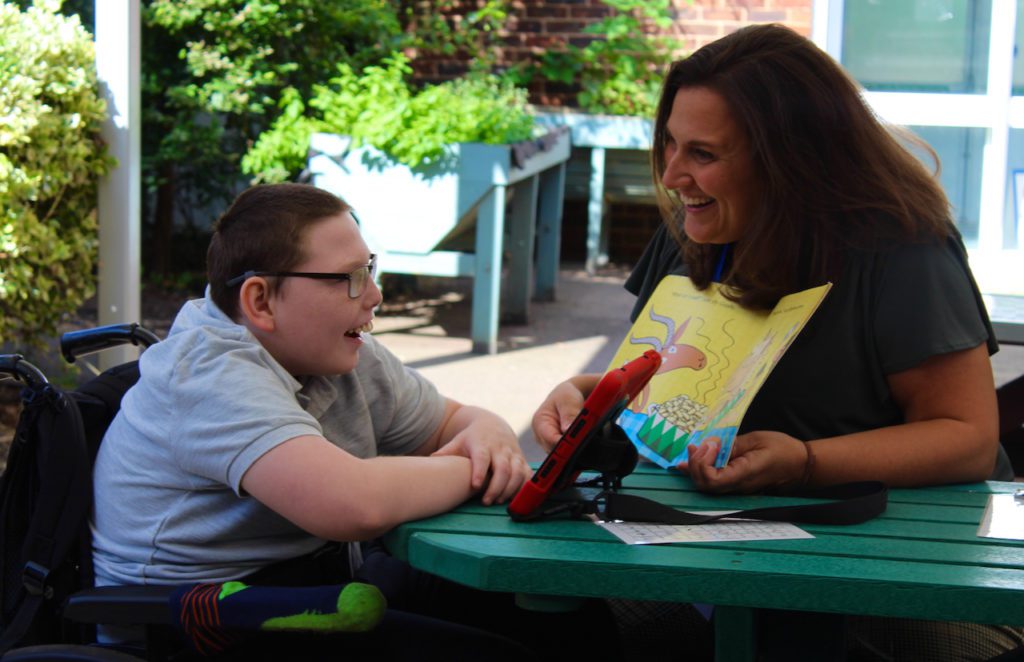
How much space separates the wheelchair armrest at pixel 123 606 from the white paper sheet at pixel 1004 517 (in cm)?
109

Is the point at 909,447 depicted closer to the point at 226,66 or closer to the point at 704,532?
the point at 704,532

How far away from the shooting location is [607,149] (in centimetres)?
973

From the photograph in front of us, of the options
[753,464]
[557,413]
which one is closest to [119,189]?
[557,413]

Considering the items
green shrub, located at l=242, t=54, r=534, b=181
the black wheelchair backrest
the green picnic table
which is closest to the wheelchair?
the black wheelchair backrest

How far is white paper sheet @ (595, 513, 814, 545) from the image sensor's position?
62.9 inches

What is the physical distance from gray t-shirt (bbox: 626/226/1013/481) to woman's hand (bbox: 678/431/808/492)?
0.23 metres

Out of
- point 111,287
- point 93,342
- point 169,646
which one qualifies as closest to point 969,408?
point 169,646

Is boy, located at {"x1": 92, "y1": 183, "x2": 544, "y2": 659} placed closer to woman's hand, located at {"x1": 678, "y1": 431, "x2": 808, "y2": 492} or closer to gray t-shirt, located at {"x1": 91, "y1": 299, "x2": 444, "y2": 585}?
gray t-shirt, located at {"x1": 91, "y1": 299, "x2": 444, "y2": 585}

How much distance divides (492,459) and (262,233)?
49 centimetres

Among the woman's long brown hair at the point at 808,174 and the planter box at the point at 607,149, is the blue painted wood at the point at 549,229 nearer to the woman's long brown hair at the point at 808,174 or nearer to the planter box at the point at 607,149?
the planter box at the point at 607,149

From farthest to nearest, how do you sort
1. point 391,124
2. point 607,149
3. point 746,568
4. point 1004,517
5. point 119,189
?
point 607,149 → point 391,124 → point 119,189 → point 1004,517 → point 746,568

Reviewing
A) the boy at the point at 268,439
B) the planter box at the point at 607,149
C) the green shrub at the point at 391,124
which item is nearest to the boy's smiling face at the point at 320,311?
the boy at the point at 268,439

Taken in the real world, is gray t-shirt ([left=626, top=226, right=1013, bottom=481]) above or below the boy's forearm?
above

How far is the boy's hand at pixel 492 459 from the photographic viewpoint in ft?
5.98
